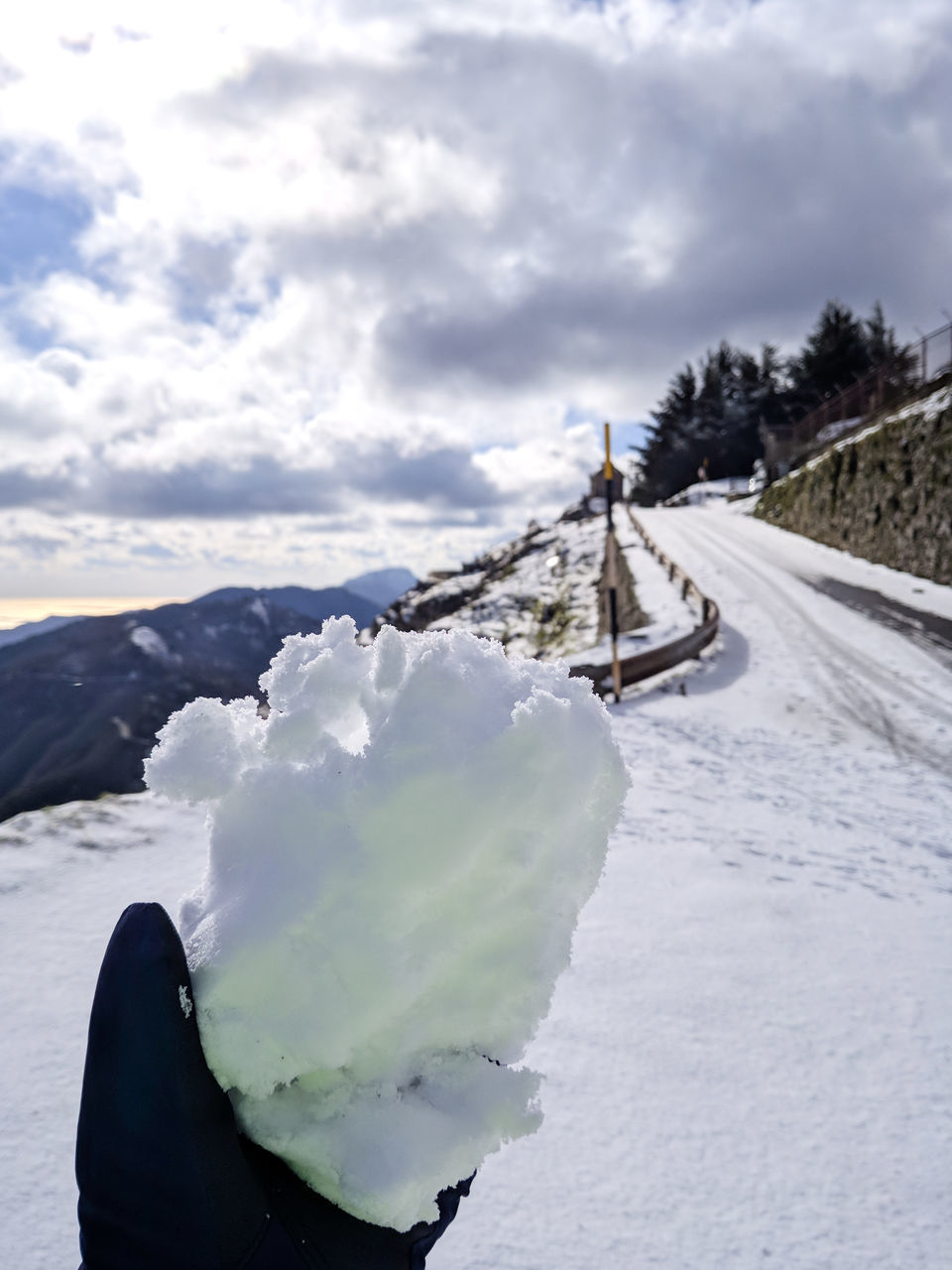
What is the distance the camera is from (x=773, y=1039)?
3.19 metres

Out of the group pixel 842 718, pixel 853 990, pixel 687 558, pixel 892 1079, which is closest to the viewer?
pixel 892 1079

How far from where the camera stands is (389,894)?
42.8 inches

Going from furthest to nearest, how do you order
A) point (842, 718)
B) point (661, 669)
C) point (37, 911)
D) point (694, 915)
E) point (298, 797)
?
point (661, 669) → point (842, 718) → point (694, 915) → point (37, 911) → point (298, 797)

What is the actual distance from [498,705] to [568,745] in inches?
5.1

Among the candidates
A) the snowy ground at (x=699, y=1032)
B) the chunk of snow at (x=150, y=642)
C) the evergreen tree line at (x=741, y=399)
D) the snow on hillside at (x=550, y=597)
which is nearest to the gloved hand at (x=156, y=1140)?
the snowy ground at (x=699, y=1032)

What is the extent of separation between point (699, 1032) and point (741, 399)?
5664cm

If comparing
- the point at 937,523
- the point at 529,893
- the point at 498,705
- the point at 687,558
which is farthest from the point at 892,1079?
the point at 687,558

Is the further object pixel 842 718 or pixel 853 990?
pixel 842 718

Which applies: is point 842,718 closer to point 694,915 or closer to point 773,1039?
point 694,915

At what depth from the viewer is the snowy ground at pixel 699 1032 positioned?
2328 mm

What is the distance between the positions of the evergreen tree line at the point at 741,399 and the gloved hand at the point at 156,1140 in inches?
1896

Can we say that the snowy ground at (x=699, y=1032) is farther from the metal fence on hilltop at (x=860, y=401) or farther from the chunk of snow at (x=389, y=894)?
the metal fence on hilltop at (x=860, y=401)

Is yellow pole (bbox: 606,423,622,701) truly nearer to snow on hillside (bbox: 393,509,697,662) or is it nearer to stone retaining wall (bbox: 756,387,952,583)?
snow on hillside (bbox: 393,509,697,662)

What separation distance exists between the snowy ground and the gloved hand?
1685 millimetres
